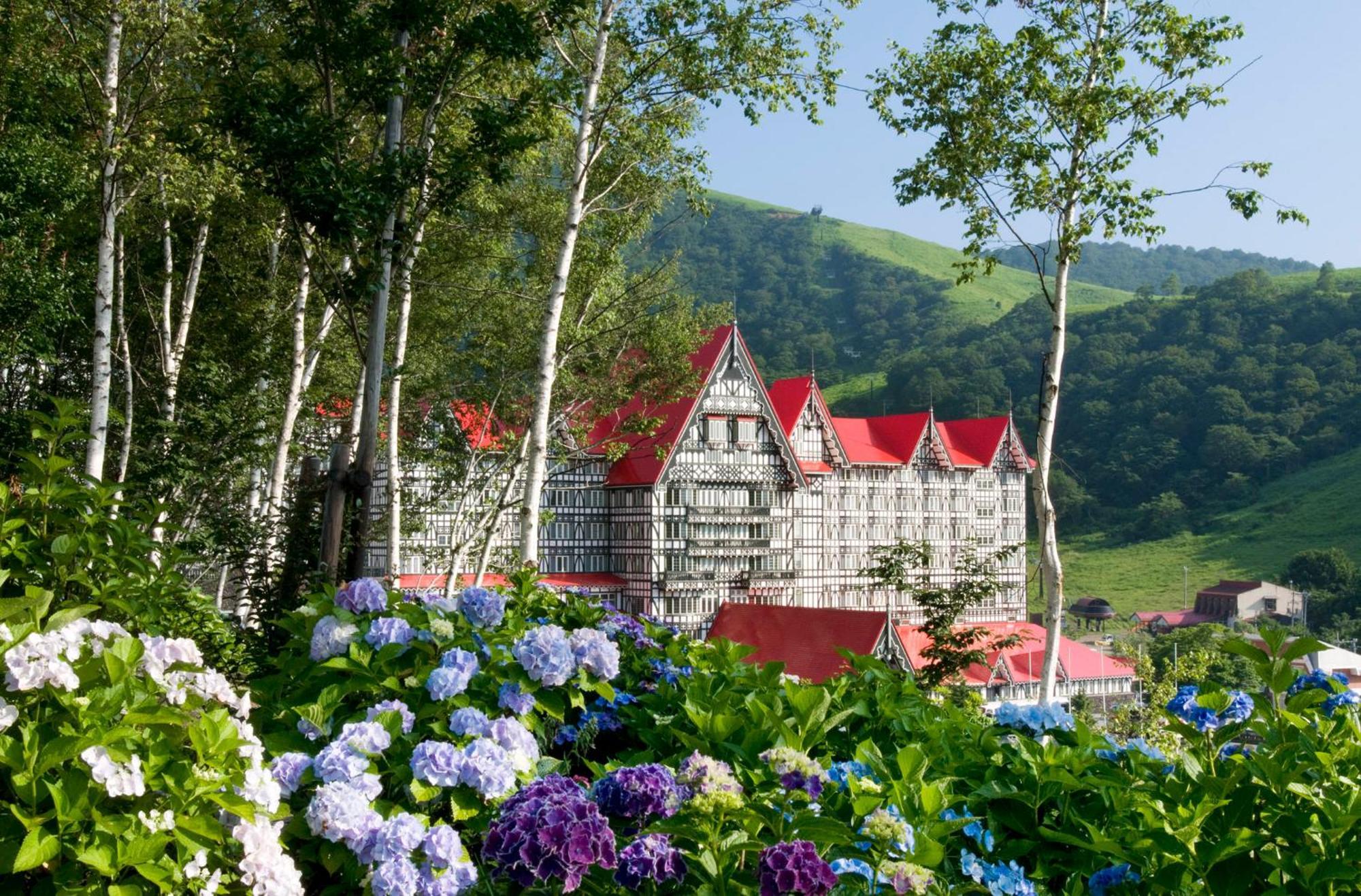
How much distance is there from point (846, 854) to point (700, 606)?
40468 mm

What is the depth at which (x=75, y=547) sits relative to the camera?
4.27m

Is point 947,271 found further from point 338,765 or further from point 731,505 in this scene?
point 338,765

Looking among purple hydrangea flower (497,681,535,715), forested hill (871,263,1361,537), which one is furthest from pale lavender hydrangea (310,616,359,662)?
forested hill (871,263,1361,537)

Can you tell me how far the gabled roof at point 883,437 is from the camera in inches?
2029

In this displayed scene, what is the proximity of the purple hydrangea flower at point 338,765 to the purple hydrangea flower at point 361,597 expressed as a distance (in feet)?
5.02

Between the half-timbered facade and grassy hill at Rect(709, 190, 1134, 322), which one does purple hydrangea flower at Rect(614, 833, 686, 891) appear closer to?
the half-timbered facade

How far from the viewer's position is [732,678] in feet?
13.3

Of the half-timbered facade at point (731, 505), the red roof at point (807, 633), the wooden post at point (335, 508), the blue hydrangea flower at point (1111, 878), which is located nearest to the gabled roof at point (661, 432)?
the half-timbered facade at point (731, 505)

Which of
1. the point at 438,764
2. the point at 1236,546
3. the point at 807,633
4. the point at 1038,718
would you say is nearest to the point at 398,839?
the point at 438,764

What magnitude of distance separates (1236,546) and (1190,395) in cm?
1525

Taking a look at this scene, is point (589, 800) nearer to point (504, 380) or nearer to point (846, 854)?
point (846, 854)

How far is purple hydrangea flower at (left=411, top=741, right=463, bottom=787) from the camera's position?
115 inches

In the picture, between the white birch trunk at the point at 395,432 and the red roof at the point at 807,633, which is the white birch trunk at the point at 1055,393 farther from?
the red roof at the point at 807,633

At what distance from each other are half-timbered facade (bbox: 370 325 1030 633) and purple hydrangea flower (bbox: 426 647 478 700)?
101 feet
